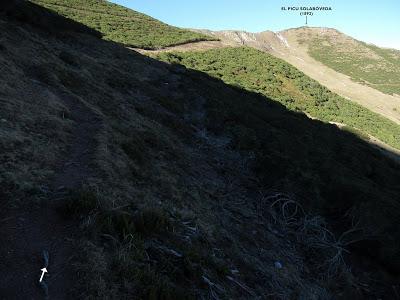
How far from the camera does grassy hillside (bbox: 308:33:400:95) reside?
116125 millimetres

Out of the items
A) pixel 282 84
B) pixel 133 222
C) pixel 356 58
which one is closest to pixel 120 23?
pixel 282 84

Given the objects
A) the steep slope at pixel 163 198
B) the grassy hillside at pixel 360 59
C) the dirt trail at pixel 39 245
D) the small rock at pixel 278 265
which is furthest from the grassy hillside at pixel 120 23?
the grassy hillside at pixel 360 59

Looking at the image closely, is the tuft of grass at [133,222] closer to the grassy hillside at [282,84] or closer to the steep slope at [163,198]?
the steep slope at [163,198]

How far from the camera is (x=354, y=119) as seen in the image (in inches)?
2224

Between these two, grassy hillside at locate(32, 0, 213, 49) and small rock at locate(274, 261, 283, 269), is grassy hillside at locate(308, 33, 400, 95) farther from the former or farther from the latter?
small rock at locate(274, 261, 283, 269)

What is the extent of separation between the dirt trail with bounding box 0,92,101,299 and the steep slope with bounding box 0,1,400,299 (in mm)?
23

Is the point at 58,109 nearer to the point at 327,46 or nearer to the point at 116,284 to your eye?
the point at 116,284

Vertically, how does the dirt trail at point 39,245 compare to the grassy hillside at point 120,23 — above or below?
below

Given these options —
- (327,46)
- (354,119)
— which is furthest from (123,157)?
(327,46)

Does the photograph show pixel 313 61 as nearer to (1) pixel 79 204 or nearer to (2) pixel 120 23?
(2) pixel 120 23

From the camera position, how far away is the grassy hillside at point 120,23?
171 ft

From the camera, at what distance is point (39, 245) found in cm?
625

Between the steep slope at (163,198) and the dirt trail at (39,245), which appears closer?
the dirt trail at (39,245)

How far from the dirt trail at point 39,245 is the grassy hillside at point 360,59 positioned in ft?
366
